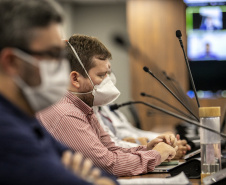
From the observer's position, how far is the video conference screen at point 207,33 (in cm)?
688

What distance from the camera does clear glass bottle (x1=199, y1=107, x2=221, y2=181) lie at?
1662 mm

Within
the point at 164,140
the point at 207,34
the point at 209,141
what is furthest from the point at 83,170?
the point at 207,34

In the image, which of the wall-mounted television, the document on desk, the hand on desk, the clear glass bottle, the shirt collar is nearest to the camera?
the hand on desk

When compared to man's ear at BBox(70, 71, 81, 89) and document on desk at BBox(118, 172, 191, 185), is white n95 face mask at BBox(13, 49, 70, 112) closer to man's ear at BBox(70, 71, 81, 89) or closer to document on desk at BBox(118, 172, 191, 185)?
document on desk at BBox(118, 172, 191, 185)

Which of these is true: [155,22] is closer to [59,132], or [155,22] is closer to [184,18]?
[184,18]

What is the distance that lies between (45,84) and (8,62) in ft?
0.37

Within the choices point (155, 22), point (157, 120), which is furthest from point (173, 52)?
point (157, 120)

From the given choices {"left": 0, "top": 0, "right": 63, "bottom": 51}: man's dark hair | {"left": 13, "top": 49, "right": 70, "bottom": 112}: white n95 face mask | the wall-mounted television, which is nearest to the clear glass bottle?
{"left": 13, "top": 49, "right": 70, "bottom": 112}: white n95 face mask

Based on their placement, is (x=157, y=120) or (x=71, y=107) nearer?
(x=71, y=107)

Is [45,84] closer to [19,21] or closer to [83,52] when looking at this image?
[19,21]

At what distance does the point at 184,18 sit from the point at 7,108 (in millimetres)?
6201

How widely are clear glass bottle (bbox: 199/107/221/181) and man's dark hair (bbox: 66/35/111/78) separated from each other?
67 cm

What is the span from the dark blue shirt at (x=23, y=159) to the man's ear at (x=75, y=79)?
1.00 m

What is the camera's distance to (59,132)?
179cm
